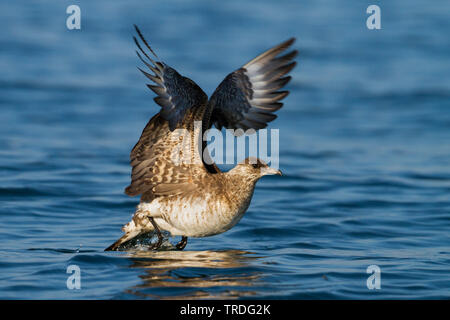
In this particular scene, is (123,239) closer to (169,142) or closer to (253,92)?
(169,142)

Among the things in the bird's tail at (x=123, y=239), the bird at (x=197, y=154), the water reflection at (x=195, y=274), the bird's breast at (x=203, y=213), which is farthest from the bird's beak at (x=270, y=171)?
the bird's tail at (x=123, y=239)

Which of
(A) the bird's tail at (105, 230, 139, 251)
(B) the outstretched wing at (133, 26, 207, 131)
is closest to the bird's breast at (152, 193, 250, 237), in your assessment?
(A) the bird's tail at (105, 230, 139, 251)

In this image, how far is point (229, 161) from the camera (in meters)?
12.7

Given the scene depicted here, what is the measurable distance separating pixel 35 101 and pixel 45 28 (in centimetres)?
654

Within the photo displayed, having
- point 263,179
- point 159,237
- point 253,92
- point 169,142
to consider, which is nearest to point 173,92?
point 169,142

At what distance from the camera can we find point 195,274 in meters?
6.91

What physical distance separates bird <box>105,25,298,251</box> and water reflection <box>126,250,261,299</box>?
0.27 meters

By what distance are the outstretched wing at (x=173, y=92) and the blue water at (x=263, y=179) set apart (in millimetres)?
1395

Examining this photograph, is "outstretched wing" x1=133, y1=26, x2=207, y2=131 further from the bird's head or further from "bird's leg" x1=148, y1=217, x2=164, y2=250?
"bird's leg" x1=148, y1=217, x2=164, y2=250

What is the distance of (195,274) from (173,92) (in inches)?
64.7

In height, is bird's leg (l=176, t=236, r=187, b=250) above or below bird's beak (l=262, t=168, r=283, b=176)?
below

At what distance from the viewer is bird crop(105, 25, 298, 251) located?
23.5ft

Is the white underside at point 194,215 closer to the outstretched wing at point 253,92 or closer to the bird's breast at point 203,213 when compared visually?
the bird's breast at point 203,213

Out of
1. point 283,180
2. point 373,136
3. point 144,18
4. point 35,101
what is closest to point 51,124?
point 35,101
